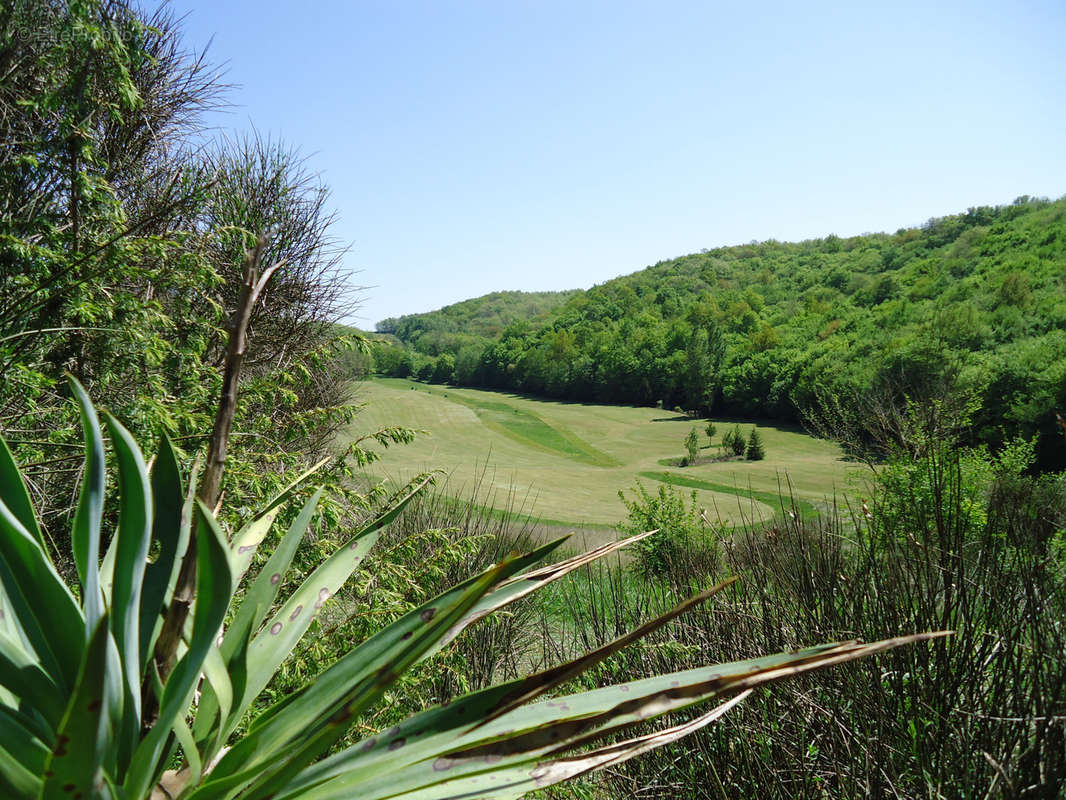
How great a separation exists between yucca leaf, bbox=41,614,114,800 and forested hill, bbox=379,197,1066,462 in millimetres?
19385

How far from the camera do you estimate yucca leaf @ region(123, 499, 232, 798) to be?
2.91 feet

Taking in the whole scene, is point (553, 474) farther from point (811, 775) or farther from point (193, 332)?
point (811, 775)

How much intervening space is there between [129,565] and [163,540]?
0.44 ft

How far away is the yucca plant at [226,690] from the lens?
0.92 m

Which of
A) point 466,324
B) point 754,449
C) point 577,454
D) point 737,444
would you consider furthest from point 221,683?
point 466,324

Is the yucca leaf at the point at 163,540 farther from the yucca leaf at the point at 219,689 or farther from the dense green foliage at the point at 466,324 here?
the dense green foliage at the point at 466,324

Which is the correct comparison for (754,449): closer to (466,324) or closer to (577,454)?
(577,454)

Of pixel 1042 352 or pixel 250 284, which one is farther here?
pixel 1042 352

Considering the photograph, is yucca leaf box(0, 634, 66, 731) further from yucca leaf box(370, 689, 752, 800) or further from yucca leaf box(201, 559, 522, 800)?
yucca leaf box(370, 689, 752, 800)

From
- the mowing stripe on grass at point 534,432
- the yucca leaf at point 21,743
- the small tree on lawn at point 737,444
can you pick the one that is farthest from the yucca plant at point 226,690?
the mowing stripe on grass at point 534,432

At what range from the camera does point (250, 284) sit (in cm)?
99

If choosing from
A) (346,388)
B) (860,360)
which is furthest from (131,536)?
(860,360)

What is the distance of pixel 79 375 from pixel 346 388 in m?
11.0

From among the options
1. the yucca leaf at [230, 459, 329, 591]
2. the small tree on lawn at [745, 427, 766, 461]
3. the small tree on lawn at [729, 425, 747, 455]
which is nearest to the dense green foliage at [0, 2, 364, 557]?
the yucca leaf at [230, 459, 329, 591]
